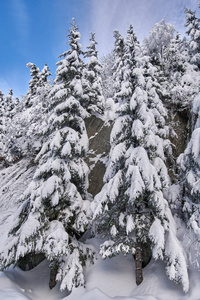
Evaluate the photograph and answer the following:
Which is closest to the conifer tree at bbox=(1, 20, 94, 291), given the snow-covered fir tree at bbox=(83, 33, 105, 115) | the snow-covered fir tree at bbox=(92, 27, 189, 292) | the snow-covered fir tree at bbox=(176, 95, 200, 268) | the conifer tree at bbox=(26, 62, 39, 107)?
the snow-covered fir tree at bbox=(92, 27, 189, 292)

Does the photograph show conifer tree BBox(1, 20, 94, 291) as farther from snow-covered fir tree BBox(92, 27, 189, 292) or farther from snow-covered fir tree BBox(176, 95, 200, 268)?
snow-covered fir tree BBox(176, 95, 200, 268)

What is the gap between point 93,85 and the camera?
22.2m

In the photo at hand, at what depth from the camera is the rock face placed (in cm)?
1656

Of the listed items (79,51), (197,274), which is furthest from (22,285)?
(79,51)

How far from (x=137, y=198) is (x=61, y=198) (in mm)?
3980

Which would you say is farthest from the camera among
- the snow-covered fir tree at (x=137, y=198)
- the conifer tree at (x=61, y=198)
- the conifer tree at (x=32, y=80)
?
the conifer tree at (x=32, y=80)

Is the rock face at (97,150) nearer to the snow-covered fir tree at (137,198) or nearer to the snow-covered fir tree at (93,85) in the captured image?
the snow-covered fir tree at (93,85)

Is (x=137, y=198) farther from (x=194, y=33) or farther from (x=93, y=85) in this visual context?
(x=194, y=33)

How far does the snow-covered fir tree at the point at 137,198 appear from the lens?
7855 mm

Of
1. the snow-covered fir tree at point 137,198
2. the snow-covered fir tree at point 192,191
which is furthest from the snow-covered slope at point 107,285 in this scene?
the snow-covered fir tree at point 192,191

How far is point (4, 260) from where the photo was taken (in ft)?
26.7

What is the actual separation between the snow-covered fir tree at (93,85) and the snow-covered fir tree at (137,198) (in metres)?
10.2

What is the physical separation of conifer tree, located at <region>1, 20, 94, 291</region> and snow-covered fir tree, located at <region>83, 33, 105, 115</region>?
791cm

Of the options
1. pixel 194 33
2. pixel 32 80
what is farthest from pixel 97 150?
pixel 32 80
